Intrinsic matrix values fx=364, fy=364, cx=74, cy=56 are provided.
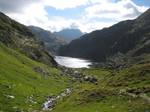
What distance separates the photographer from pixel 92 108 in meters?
63.8

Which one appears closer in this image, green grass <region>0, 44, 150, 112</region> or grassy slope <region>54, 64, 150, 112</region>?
grassy slope <region>54, 64, 150, 112</region>

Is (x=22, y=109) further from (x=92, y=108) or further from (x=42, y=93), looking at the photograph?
(x=42, y=93)

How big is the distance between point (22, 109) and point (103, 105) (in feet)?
47.3

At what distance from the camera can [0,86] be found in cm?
7844

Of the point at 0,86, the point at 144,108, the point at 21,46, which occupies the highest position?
the point at 21,46

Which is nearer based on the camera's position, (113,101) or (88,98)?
(113,101)

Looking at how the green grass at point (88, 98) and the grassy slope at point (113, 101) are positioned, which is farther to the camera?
the green grass at point (88, 98)

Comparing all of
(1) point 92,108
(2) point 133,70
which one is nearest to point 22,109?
(1) point 92,108

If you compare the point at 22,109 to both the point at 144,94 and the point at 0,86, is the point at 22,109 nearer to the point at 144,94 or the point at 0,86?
the point at 0,86

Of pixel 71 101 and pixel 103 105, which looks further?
pixel 71 101

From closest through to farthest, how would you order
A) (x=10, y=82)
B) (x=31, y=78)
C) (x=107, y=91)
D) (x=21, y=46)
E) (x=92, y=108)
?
(x=92, y=108), (x=107, y=91), (x=10, y=82), (x=31, y=78), (x=21, y=46)

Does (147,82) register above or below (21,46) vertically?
below

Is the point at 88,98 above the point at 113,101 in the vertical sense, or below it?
above

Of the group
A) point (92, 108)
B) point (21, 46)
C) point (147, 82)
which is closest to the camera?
point (92, 108)
